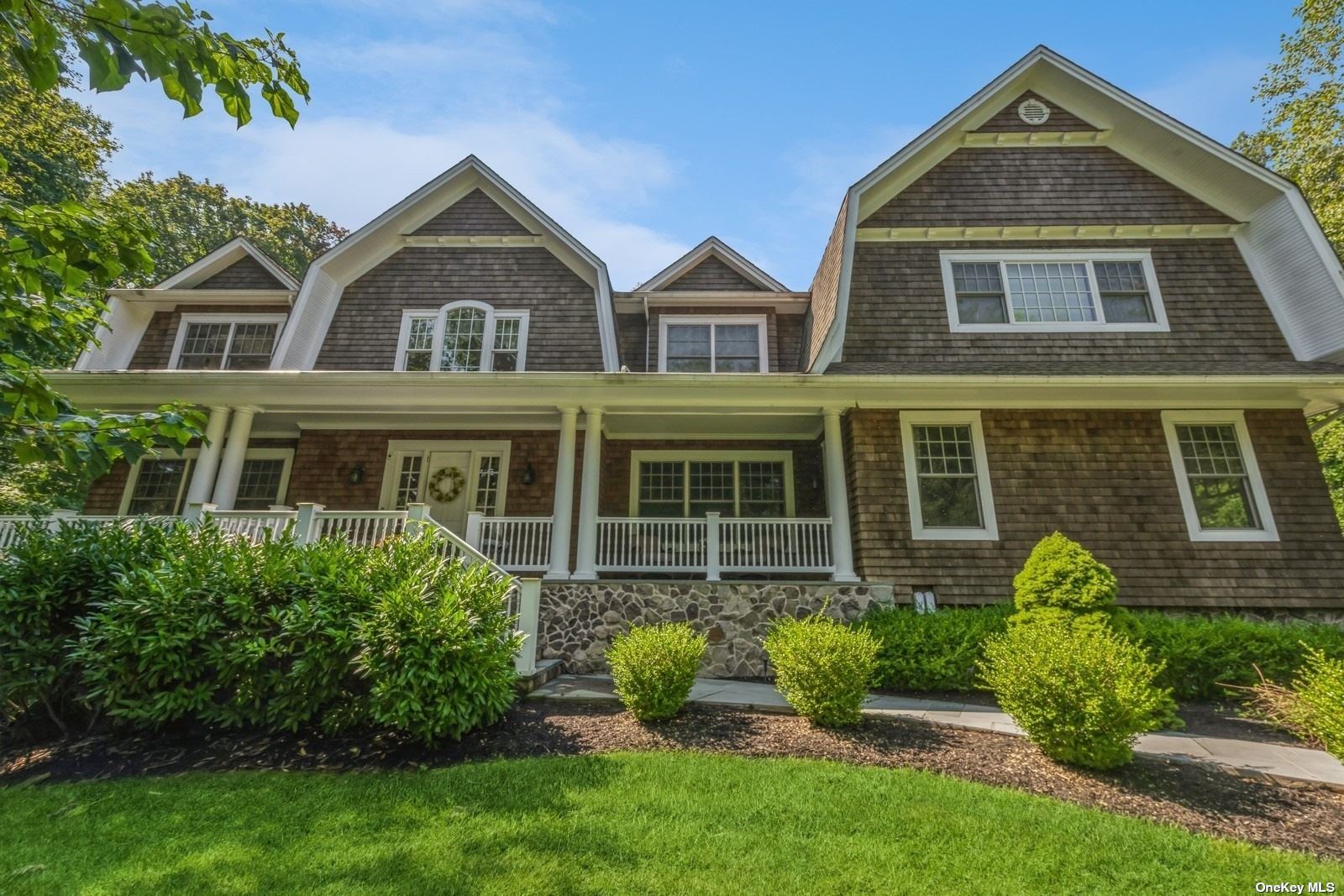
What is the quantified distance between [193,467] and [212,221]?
66.9ft

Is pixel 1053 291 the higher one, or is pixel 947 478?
pixel 1053 291

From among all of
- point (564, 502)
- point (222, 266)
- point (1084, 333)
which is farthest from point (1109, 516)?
point (222, 266)

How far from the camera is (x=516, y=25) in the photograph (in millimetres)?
5980

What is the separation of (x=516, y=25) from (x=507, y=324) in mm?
4647

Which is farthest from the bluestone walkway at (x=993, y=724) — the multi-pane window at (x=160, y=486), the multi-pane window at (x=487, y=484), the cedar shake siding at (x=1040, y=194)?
the multi-pane window at (x=160, y=486)

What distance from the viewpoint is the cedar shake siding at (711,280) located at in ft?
35.1

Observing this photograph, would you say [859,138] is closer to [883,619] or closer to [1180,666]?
[883,619]

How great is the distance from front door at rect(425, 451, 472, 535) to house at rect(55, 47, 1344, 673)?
1.9 inches

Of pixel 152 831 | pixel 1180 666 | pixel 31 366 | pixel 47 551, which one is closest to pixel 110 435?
pixel 31 366

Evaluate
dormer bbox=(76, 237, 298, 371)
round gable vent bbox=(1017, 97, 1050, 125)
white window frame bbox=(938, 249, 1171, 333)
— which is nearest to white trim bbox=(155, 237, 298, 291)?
dormer bbox=(76, 237, 298, 371)

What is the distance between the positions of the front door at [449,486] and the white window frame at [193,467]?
250 centimetres

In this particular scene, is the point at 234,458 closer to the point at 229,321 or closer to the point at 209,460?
the point at 209,460

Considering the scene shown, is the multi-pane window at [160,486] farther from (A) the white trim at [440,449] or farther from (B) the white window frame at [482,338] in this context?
(B) the white window frame at [482,338]

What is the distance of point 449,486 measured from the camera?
9.83 meters
